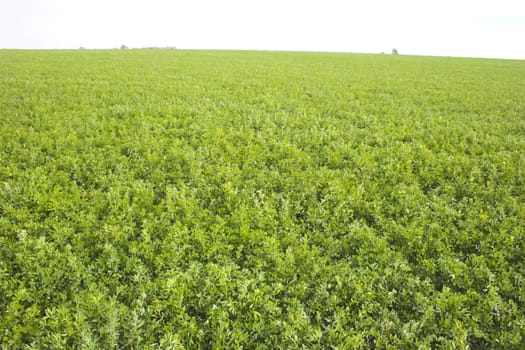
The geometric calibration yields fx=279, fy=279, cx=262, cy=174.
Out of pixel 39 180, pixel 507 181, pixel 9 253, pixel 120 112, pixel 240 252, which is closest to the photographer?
pixel 9 253

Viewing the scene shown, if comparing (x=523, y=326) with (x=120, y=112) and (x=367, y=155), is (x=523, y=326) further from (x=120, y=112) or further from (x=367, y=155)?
(x=120, y=112)

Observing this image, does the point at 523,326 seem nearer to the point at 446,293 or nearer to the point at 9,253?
the point at 446,293

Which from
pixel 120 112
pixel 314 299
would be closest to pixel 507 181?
pixel 314 299

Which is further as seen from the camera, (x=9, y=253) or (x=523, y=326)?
(x=9, y=253)

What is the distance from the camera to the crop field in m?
4.03

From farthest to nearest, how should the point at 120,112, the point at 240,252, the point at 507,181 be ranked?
1. the point at 120,112
2. the point at 507,181
3. the point at 240,252

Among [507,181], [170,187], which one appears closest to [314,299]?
[170,187]

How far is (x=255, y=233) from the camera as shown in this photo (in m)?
5.67

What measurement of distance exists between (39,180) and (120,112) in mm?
5684

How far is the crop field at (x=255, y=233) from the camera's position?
4.03 metres

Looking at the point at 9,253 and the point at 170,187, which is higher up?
the point at 170,187

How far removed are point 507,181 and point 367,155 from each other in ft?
11.9

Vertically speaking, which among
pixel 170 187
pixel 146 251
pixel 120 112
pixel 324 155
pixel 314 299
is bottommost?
pixel 314 299

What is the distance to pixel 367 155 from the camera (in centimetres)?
877
